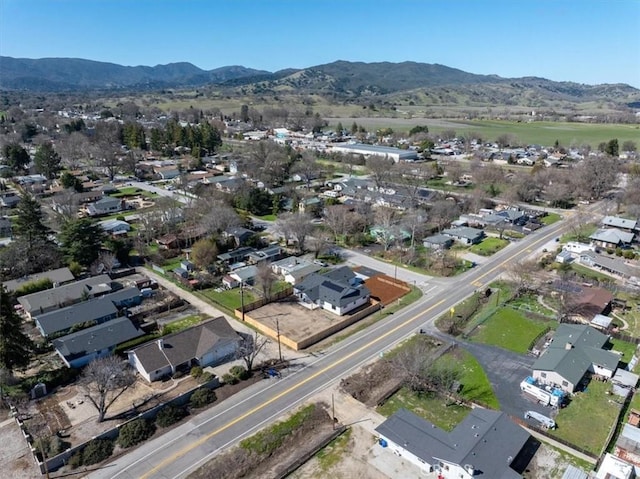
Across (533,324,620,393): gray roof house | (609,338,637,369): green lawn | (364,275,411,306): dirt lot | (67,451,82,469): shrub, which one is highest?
(533,324,620,393): gray roof house

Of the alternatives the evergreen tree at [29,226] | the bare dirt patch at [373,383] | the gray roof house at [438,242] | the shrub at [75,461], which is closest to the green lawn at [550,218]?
the gray roof house at [438,242]

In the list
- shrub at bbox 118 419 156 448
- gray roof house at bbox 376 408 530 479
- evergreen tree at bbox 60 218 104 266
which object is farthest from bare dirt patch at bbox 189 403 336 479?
evergreen tree at bbox 60 218 104 266

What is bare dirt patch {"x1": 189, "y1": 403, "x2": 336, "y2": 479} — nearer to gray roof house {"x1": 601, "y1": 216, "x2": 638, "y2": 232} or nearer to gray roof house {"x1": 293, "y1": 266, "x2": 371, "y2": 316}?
gray roof house {"x1": 293, "y1": 266, "x2": 371, "y2": 316}

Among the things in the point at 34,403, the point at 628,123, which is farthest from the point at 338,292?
the point at 628,123

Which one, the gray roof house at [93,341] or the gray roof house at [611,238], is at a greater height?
the gray roof house at [611,238]

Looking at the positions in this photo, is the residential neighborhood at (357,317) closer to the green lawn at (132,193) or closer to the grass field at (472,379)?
the grass field at (472,379)

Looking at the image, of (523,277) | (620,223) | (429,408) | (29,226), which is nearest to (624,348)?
(523,277)

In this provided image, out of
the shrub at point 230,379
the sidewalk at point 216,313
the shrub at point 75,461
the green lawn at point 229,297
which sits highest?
the shrub at point 230,379

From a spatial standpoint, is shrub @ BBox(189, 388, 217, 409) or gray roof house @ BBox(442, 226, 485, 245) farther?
gray roof house @ BBox(442, 226, 485, 245)
